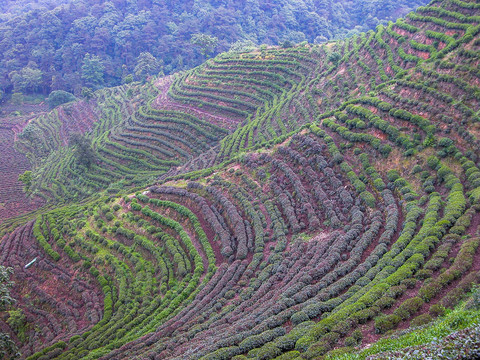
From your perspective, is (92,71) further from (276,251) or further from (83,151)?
(276,251)

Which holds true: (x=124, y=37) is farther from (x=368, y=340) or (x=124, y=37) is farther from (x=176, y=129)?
(x=368, y=340)

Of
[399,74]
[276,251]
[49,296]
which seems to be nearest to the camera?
[276,251]

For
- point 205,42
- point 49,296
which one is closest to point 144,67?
point 205,42

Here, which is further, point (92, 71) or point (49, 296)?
point (92, 71)

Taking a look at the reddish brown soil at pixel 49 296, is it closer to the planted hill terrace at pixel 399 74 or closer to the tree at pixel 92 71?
the planted hill terrace at pixel 399 74

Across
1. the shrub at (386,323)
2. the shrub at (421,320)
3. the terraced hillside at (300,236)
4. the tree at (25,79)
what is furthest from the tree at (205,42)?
the shrub at (421,320)

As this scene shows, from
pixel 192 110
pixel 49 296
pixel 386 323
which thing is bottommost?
pixel 386 323
